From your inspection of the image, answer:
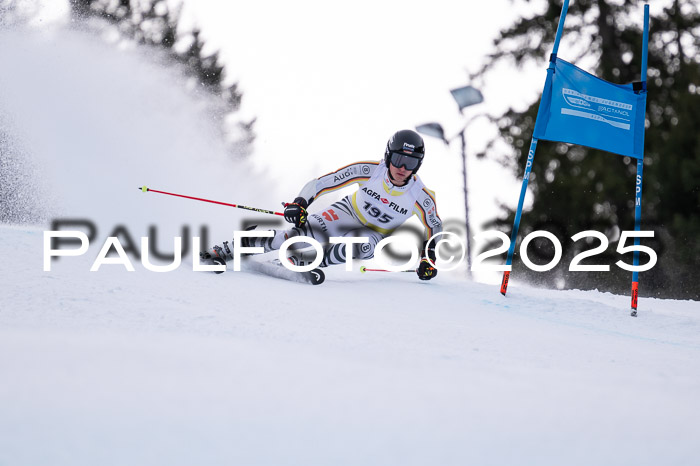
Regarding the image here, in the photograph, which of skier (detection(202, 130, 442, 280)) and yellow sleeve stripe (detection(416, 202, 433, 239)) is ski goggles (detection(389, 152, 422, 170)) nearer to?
skier (detection(202, 130, 442, 280))

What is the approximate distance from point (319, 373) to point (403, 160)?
365cm

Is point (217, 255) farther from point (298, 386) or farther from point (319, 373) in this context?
point (298, 386)

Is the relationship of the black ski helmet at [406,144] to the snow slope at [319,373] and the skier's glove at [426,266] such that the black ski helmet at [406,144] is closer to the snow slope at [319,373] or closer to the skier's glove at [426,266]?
the skier's glove at [426,266]

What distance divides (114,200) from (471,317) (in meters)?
7.14

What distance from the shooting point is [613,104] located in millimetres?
5633

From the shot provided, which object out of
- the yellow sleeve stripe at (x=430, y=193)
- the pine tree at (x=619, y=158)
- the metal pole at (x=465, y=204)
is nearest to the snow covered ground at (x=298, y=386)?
the yellow sleeve stripe at (x=430, y=193)

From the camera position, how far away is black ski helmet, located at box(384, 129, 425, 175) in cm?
535

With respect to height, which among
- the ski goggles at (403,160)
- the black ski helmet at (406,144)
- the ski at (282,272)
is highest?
the black ski helmet at (406,144)

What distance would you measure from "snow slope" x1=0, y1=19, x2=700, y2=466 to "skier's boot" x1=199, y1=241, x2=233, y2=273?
21cm

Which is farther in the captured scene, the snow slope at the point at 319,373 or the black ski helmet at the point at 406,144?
the black ski helmet at the point at 406,144

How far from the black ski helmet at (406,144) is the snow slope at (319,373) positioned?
1223 mm

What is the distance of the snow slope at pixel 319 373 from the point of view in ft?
4.70
